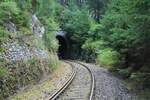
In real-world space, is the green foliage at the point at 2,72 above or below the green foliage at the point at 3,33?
below

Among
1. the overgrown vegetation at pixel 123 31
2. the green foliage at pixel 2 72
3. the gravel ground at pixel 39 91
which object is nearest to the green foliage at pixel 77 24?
the overgrown vegetation at pixel 123 31

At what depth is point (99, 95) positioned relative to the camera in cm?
1430

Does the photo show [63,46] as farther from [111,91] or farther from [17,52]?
[111,91]

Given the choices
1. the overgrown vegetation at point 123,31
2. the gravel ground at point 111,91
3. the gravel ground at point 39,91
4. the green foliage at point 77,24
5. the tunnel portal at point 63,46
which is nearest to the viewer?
the gravel ground at point 111,91

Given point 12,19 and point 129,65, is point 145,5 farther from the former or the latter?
point 12,19

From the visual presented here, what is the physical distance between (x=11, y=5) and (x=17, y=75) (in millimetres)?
4676

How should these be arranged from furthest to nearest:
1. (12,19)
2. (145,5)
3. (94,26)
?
(94,26)
(12,19)
(145,5)

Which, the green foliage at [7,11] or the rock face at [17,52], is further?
Result: the green foliage at [7,11]

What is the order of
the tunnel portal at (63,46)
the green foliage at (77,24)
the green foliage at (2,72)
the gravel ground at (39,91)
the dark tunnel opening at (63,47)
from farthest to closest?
the dark tunnel opening at (63,47) < the tunnel portal at (63,46) < the green foliage at (77,24) < the gravel ground at (39,91) < the green foliage at (2,72)

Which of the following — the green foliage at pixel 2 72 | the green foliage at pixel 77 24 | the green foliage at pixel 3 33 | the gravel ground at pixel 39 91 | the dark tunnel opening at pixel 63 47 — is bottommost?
the dark tunnel opening at pixel 63 47

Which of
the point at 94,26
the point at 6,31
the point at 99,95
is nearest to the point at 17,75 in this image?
the point at 6,31

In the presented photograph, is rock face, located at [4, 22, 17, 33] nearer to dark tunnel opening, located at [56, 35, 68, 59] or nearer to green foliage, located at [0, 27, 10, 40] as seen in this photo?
green foliage, located at [0, 27, 10, 40]

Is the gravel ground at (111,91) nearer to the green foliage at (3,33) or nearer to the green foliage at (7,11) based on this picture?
the green foliage at (3,33)

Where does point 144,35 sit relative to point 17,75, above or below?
above
